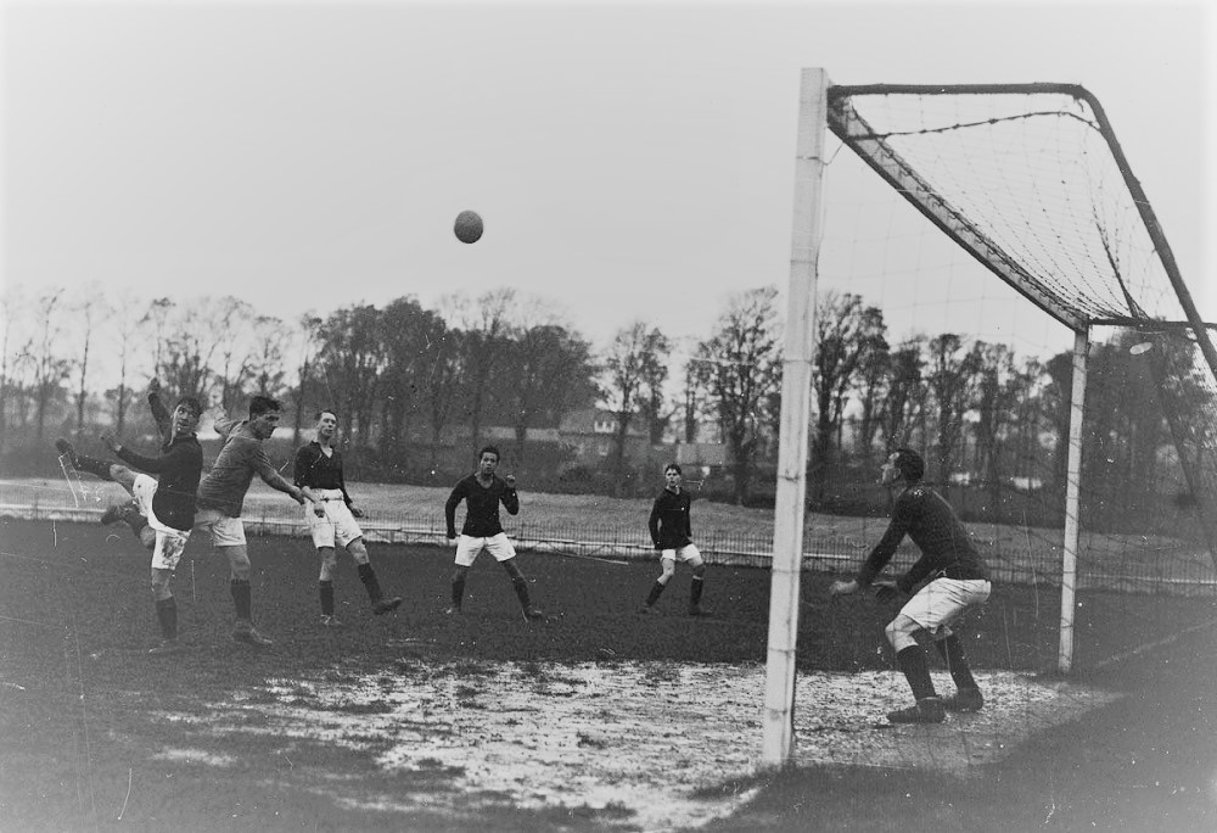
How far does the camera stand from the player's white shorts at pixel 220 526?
7.31 m

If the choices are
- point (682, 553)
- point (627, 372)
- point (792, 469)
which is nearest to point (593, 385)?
point (627, 372)

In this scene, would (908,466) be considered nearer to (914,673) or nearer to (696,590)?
(914,673)

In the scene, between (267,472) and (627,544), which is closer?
(267,472)

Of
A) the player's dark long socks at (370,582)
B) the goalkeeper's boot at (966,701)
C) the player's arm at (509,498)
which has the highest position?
the player's arm at (509,498)

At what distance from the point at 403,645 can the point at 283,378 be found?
11791 millimetres

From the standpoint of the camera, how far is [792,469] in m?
4.98

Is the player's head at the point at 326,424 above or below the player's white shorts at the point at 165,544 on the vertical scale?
above

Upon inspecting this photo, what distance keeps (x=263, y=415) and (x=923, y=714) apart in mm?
4965

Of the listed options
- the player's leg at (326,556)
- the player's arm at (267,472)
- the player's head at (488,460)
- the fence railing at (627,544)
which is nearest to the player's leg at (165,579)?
the player's arm at (267,472)

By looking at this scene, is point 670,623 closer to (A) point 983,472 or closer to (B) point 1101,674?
(B) point 1101,674

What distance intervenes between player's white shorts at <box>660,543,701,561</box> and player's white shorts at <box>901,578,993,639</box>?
474cm

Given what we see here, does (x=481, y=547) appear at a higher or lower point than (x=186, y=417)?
lower

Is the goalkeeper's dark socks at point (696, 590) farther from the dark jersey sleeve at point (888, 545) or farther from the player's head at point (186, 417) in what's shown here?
the player's head at point (186, 417)

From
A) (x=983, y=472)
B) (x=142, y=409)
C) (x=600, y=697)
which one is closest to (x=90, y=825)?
(x=600, y=697)
